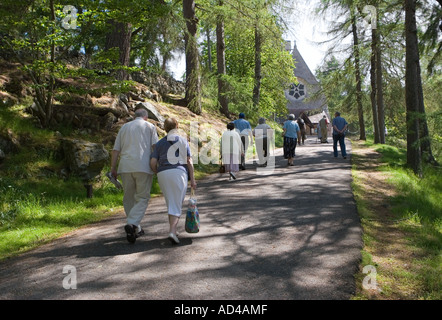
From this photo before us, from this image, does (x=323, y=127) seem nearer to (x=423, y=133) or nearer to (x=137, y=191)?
(x=423, y=133)

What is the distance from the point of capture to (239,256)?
548cm

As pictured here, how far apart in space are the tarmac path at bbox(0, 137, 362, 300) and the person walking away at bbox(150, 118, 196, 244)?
453mm

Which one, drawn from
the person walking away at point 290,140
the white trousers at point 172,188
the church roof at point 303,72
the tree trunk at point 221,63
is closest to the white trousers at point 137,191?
the white trousers at point 172,188

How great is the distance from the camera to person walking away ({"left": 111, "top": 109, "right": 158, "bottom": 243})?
6270mm

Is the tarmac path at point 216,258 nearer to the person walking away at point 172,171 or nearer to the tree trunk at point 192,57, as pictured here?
the person walking away at point 172,171

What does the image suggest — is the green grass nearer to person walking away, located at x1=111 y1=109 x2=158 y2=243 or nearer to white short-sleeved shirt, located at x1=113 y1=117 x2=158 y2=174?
person walking away, located at x1=111 y1=109 x2=158 y2=243

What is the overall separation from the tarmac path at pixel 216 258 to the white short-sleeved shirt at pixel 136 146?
1143 mm

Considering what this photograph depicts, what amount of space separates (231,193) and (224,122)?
1340cm

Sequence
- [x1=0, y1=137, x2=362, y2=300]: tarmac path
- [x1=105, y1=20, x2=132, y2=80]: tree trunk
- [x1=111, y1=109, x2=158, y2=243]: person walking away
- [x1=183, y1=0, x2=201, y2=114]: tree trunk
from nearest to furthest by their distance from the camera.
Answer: [x1=0, y1=137, x2=362, y2=300]: tarmac path → [x1=111, y1=109, x2=158, y2=243]: person walking away → [x1=105, y1=20, x2=132, y2=80]: tree trunk → [x1=183, y1=0, x2=201, y2=114]: tree trunk

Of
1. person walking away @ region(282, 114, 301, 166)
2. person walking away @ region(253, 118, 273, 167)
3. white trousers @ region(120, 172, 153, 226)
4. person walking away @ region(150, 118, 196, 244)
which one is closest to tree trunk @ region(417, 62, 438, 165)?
person walking away @ region(282, 114, 301, 166)

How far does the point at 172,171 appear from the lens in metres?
6.13

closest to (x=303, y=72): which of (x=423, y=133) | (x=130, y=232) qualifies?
(x=423, y=133)

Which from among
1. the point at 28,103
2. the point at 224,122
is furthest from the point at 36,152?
the point at 224,122

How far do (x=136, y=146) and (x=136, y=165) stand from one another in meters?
0.29
